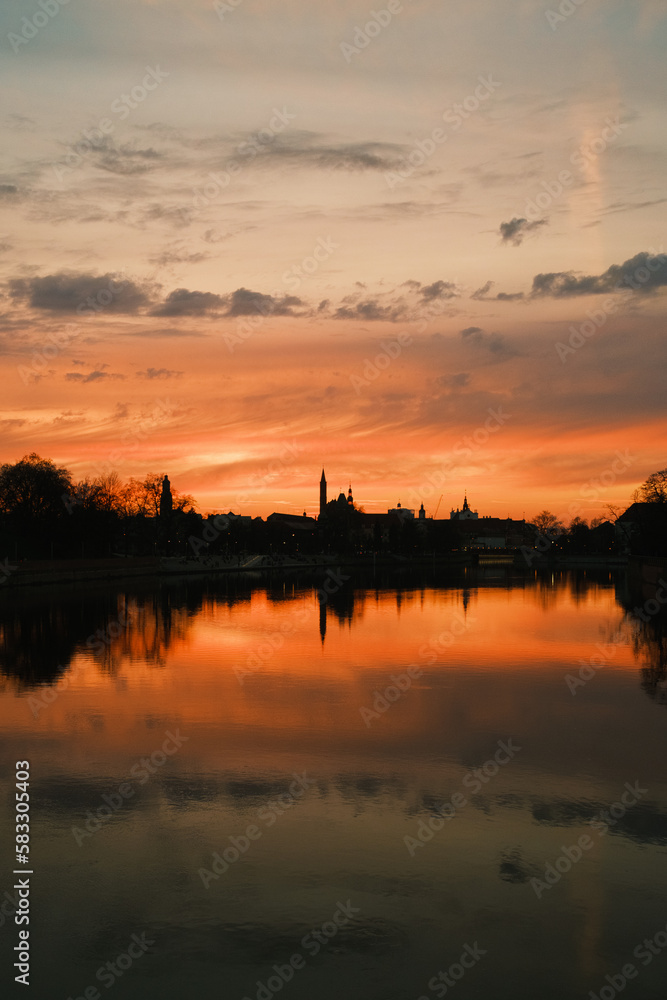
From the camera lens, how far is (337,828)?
12.3 metres

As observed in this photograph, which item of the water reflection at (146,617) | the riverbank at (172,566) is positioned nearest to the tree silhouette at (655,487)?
the water reflection at (146,617)

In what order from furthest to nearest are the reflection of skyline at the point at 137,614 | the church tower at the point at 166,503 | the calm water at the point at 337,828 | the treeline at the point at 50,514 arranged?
the church tower at the point at 166,503 → the treeline at the point at 50,514 → the reflection of skyline at the point at 137,614 → the calm water at the point at 337,828

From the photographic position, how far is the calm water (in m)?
8.71

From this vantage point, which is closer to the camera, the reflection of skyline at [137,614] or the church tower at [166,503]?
the reflection of skyline at [137,614]

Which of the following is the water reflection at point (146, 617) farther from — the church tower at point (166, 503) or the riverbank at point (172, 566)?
the church tower at point (166, 503)

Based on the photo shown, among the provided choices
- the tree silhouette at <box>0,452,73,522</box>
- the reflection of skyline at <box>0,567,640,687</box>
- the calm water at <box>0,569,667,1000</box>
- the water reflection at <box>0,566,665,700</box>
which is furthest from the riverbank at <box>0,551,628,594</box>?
the calm water at <box>0,569,667,1000</box>

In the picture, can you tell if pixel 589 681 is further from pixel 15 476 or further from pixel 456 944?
pixel 15 476

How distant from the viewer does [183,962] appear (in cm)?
867

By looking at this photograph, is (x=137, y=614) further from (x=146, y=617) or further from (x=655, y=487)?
(x=655, y=487)

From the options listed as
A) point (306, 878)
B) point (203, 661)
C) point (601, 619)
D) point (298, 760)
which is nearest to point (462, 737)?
point (298, 760)

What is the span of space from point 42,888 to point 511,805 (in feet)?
21.5

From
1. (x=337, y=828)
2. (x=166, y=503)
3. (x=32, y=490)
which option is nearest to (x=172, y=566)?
(x=32, y=490)

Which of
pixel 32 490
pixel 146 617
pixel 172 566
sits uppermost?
pixel 32 490

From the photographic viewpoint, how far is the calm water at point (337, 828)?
871cm
